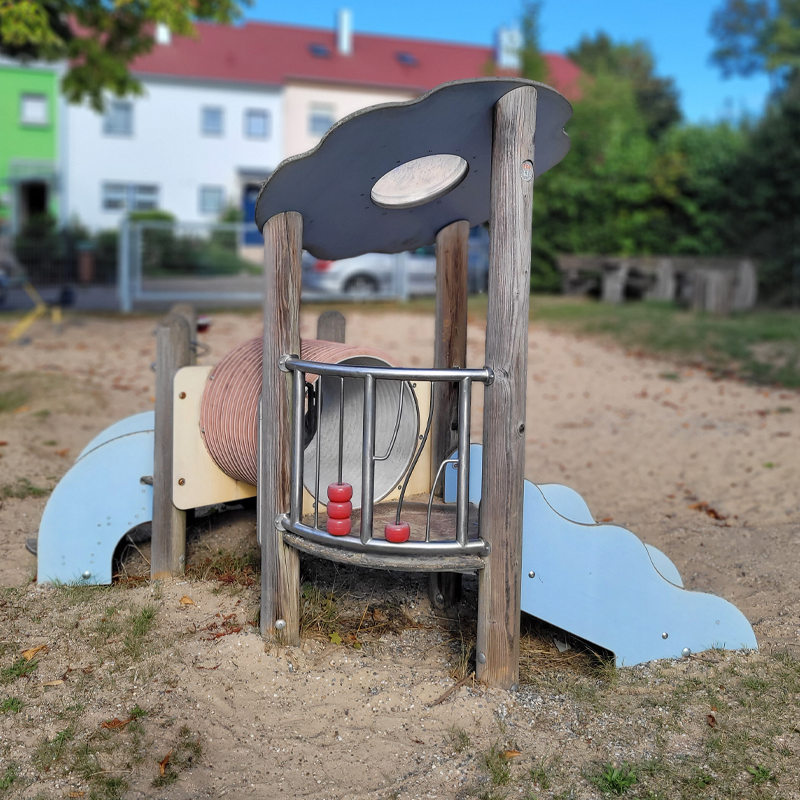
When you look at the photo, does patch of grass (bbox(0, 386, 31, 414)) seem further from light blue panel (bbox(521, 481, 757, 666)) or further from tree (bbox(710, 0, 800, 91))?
tree (bbox(710, 0, 800, 91))

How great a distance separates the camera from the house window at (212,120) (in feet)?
104

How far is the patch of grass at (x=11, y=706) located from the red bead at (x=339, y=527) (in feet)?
4.00

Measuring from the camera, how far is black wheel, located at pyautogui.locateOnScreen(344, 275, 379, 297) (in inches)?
631

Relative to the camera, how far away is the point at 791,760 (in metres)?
2.79

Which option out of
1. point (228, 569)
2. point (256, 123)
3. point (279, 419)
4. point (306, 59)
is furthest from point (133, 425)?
point (306, 59)

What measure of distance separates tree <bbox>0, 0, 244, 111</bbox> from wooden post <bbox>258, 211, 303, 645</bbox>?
7163 mm

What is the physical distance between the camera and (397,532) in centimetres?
309

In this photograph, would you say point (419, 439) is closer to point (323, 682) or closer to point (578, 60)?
point (323, 682)

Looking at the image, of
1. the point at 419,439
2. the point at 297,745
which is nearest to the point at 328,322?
the point at 419,439

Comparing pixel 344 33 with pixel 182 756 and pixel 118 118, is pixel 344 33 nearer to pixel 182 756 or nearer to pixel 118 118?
pixel 118 118

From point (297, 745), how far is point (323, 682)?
13.9 inches

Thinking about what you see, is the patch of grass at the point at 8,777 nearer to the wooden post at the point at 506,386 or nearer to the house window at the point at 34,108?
the wooden post at the point at 506,386

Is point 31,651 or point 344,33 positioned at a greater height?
point 344,33

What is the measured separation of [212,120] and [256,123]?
1595 millimetres
